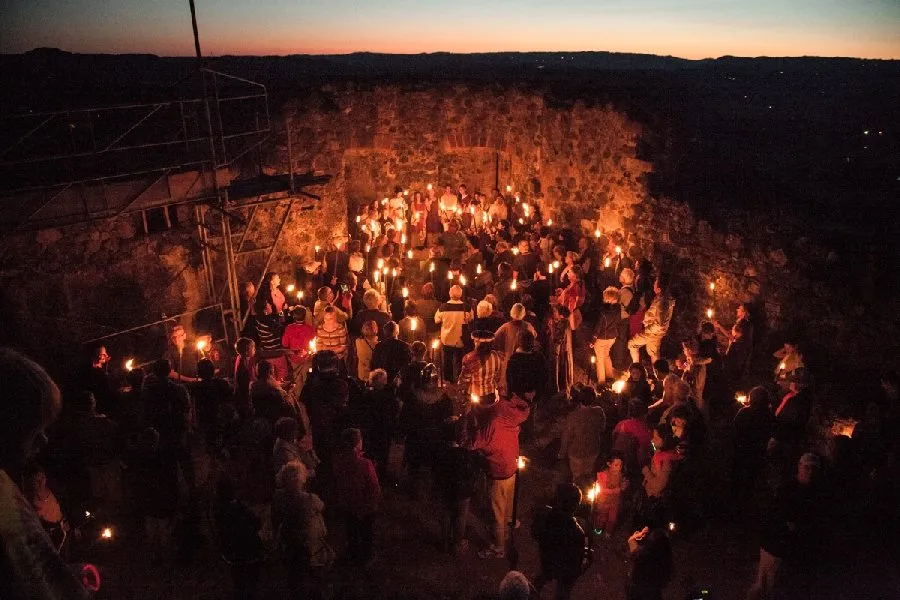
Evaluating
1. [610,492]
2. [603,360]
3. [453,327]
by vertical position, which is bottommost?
[603,360]

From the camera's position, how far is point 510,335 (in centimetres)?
669

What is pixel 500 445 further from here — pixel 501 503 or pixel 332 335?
pixel 332 335

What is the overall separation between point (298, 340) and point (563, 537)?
3.82 m

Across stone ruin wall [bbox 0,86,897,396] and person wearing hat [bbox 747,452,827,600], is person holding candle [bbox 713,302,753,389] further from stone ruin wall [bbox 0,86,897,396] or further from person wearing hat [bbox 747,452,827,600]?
person wearing hat [bbox 747,452,827,600]

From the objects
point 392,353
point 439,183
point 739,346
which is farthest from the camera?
point 439,183

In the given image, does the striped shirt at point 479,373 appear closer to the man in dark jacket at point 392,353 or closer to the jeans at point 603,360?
the man in dark jacket at point 392,353

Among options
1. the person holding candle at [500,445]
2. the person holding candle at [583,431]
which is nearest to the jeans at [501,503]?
the person holding candle at [500,445]

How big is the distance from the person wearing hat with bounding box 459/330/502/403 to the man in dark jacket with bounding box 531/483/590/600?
1976 mm

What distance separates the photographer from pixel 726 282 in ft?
26.5

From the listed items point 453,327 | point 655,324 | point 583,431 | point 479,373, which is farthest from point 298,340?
point 655,324

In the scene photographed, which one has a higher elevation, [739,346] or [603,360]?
[739,346]

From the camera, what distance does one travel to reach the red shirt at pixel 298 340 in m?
6.61

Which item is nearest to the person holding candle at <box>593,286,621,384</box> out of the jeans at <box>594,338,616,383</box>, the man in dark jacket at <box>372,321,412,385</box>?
the jeans at <box>594,338,616,383</box>

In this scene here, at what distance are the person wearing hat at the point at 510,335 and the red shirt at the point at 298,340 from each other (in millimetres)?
2132
